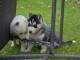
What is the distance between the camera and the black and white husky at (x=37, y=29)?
4.22m

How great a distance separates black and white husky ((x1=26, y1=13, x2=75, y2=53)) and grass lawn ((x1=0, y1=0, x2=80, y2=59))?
0.24m

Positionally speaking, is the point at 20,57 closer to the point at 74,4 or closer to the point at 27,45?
the point at 27,45

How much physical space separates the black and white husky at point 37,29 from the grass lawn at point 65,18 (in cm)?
→ 24

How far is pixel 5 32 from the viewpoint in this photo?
4.14 m

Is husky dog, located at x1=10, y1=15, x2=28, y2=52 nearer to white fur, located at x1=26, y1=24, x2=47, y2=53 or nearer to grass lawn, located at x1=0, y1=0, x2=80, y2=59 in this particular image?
white fur, located at x1=26, y1=24, x2=47, y2=53

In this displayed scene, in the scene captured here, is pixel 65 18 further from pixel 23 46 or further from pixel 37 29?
pixel 37 29

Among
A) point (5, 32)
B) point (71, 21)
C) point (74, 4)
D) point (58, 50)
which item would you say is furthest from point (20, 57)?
point (74, 4)

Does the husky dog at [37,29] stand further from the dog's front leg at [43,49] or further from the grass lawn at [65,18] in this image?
the grass lawn at [65,18]

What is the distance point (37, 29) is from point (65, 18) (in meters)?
2.48

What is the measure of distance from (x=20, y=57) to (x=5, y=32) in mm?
418

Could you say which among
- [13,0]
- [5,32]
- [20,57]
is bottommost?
[20,57]

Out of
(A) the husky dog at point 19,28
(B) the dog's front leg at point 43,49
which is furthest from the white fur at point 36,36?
(A) the husky dog at point 19,28

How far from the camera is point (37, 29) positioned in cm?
430

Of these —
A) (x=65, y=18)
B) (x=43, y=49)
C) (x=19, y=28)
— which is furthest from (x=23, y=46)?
(x=65, y=18)
